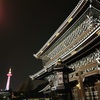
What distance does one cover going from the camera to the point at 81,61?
8828 millimetres

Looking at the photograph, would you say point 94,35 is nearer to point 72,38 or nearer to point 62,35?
point 72,38

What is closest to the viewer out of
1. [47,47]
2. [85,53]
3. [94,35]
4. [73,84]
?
[94,35]

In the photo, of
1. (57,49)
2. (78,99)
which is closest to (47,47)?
(57,49)

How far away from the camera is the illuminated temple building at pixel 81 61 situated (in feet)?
19.4

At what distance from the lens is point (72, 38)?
39.7 ft

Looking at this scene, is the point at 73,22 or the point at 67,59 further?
the point at 73,22

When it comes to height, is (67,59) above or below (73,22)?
below

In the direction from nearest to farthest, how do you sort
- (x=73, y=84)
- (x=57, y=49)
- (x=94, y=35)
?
1. (x=94, y=35)
2. (x=73, y=84)
3. (x=57, y=49)

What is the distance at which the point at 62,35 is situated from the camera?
44.8 feet

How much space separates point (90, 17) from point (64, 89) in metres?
6.11

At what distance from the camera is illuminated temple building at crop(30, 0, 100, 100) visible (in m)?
5.91

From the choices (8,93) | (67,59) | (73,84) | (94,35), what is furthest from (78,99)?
(8,93)

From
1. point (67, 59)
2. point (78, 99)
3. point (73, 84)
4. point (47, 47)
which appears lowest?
point (78, 99)

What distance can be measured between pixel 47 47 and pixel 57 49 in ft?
7.00
